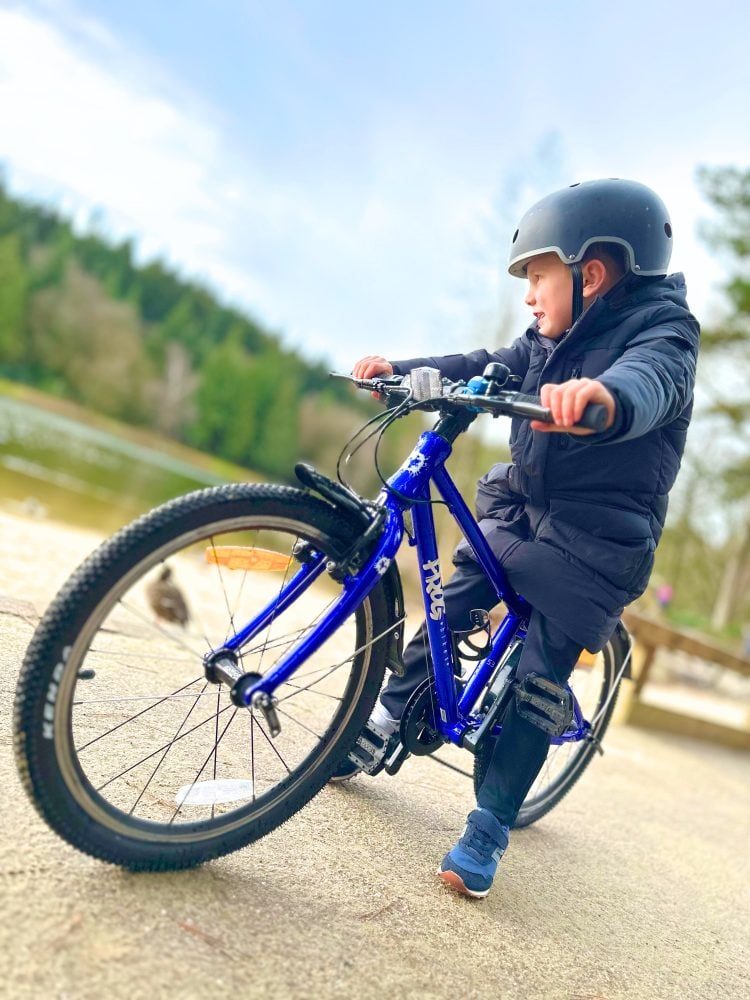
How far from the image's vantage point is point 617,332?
94.1 inches

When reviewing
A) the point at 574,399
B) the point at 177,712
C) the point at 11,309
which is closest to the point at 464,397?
the point at 574,399

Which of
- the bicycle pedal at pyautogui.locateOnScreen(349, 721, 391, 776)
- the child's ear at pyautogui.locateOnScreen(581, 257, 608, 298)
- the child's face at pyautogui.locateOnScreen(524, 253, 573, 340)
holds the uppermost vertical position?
the child's ear at pyautogui.locateOnScreen(581, 257, 608, 298)

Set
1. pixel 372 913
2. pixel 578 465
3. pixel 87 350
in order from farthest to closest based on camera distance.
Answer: pixel 87 350 → pixel 578 465 → pixel 372 913

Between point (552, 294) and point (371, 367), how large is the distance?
0.59m

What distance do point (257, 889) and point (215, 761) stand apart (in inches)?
18.6

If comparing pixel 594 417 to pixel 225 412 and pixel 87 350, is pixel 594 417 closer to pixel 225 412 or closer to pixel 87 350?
pixel 87 350

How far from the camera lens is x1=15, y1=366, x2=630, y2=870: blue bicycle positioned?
1.71m

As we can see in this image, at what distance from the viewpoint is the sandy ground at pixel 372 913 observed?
1574 mm

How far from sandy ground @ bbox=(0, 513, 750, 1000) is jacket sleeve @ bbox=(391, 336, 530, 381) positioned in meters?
1.42

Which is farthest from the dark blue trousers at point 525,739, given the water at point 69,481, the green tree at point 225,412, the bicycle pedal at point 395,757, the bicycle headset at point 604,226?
the green tree at point 225,412

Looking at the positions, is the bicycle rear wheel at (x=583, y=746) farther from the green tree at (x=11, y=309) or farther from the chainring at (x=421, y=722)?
the green tree at (x=11, y=309)

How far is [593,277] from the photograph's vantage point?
2.53 metres

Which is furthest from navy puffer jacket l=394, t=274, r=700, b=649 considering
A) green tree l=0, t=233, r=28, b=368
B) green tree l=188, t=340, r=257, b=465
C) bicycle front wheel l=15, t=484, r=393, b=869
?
green tree l=188, t=340, r=257, b=465

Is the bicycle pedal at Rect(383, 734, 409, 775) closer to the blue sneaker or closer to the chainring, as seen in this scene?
the chainring
